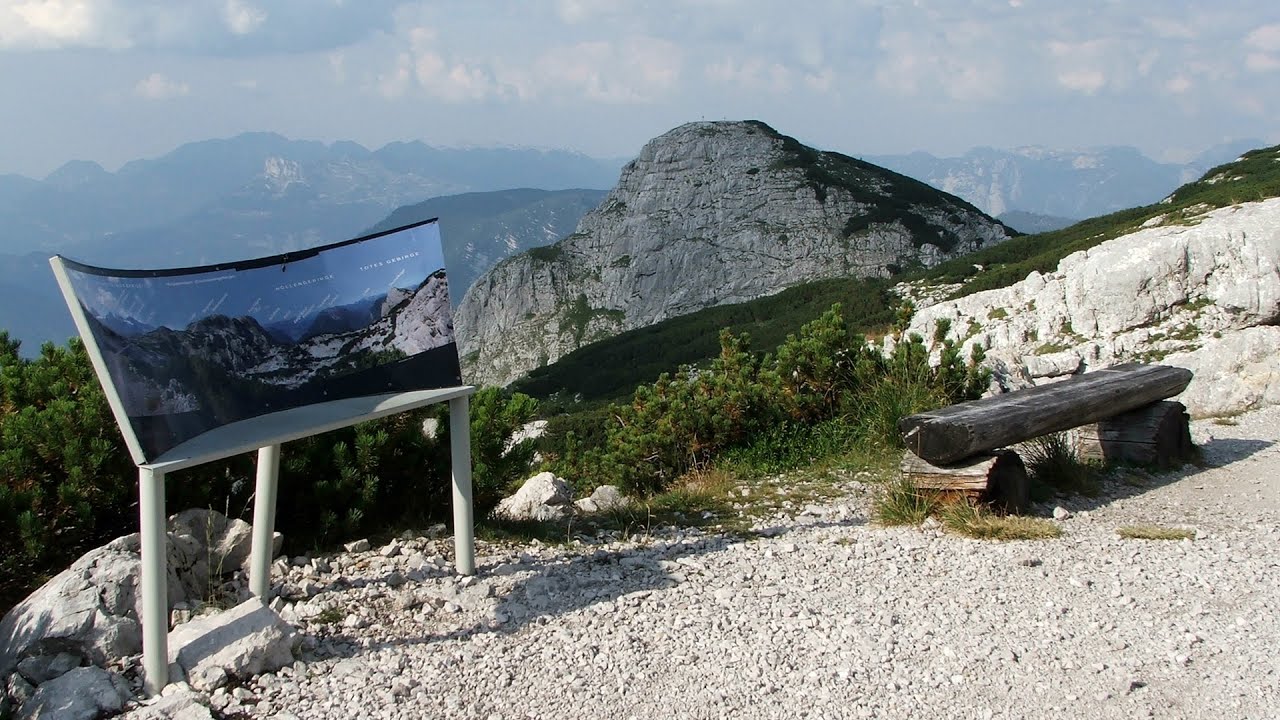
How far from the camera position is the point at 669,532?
22.8 feet

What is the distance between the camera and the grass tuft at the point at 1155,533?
21.5ft

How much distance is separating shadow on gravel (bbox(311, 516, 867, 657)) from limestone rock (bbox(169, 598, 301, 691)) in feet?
1.19

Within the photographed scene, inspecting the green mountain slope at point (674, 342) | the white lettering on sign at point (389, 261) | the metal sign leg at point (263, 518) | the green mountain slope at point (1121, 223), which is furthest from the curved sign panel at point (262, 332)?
the green mountain slope at point (674, 342)

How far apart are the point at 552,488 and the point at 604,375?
9756 cm

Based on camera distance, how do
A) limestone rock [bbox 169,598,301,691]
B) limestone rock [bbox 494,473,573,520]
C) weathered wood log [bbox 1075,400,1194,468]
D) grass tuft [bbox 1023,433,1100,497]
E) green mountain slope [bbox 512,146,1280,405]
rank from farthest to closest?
green mountain slope [bbox 512,146,1280,405] < weathered wood log [bbox 1075,400,1194,468] < grass tuft [bbox 1023,433,1100,497] < limestone rock [bbox 494,473,573,520] < limestone rock [bbox 169,598,301,691]

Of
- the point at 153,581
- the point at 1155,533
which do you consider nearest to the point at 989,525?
the point at 1155,533

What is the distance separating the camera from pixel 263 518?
4.87m

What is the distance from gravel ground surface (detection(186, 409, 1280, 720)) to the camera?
422 centimetres

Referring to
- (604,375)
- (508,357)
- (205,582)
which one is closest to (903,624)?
(205,582)

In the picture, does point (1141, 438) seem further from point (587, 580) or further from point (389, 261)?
point (389, 261)

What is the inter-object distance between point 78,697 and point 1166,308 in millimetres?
Result: 28716

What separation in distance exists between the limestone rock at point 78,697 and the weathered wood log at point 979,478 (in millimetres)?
5765

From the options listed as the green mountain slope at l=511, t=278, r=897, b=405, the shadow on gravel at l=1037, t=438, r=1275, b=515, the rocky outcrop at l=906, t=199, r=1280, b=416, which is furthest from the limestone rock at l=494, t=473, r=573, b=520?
the green mountain slope at l=511, t=278, r=897, b=405

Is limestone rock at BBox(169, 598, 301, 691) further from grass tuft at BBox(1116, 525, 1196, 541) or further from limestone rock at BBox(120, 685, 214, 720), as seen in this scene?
grass tuft at BBox(1116, 525, 1196, 541)
